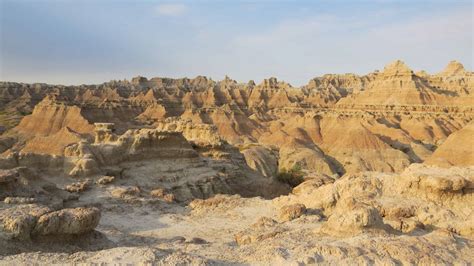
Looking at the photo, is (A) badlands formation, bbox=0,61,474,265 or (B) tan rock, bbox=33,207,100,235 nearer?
(A) badlands formation, bbox=0,61,474,265

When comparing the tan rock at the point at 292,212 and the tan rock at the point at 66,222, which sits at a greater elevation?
the tan rock at the point at 66,222

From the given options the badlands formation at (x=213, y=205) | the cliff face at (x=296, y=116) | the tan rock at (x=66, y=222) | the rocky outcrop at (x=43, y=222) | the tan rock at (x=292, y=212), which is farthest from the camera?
the cliff face at (x=296, y=116)

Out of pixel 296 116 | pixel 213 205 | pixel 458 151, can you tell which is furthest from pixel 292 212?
pixel 296 116

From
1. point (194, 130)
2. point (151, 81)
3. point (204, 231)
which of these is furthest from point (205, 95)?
point (204, 231)

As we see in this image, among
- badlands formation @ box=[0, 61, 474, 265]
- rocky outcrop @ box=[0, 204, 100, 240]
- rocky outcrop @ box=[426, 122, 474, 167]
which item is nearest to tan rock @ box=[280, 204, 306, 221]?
badlands formation @ box=[0, 61, 474, 265]

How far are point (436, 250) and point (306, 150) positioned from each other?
43.0 meters

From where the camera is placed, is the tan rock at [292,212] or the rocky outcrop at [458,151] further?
the rocky outcrop at [458,151]

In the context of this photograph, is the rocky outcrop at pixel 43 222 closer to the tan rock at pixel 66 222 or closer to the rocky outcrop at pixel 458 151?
the tan rock at pixel 66 222

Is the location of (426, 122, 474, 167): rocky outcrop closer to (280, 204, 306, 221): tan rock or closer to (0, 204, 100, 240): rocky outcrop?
(280, 204, 306, 221): tan rock

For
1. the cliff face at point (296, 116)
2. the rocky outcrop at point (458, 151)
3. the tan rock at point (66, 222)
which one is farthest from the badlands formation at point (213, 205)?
the cliff face at point (296, 116)

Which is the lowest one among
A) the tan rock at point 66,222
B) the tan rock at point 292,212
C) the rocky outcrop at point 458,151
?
the rocky outcrop at point 458,151

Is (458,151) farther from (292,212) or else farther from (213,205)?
(292,212)

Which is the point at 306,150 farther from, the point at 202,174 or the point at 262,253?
the point at 262,253

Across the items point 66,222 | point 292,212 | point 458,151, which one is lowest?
point 458,151
